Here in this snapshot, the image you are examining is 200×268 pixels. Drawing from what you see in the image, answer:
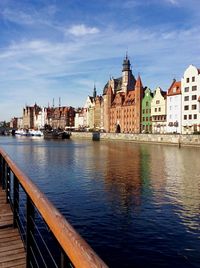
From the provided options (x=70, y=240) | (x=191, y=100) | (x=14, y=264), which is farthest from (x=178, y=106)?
(x=70, y=240)

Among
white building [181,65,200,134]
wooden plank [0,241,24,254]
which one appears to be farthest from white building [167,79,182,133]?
wooden plank [0,241,24,254]

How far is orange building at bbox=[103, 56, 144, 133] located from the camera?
11694cm

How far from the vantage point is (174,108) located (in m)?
93.0

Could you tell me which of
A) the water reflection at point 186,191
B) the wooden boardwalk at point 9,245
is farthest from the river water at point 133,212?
the wooden boardwalk at point 9,245

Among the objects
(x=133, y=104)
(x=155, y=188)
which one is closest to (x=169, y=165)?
(x=155, y=188)

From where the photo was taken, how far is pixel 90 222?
15.7m

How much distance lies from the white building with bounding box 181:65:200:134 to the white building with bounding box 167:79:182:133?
73.4 inches

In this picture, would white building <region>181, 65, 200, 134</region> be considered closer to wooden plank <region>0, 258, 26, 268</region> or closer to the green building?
the green building

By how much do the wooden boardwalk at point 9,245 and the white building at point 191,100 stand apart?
80467 millimetres

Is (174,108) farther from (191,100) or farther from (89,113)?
(89,113)

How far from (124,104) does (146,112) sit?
61.2ft

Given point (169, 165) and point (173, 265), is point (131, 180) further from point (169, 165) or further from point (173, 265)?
point (173, 265)

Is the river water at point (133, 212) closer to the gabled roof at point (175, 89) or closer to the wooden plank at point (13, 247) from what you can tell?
the wooden plank at point (13, 247)

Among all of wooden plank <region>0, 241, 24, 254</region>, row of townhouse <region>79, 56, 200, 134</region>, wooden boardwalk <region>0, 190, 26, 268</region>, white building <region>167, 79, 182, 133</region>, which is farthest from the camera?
white building <region>167, 79, 182, 133</region>
